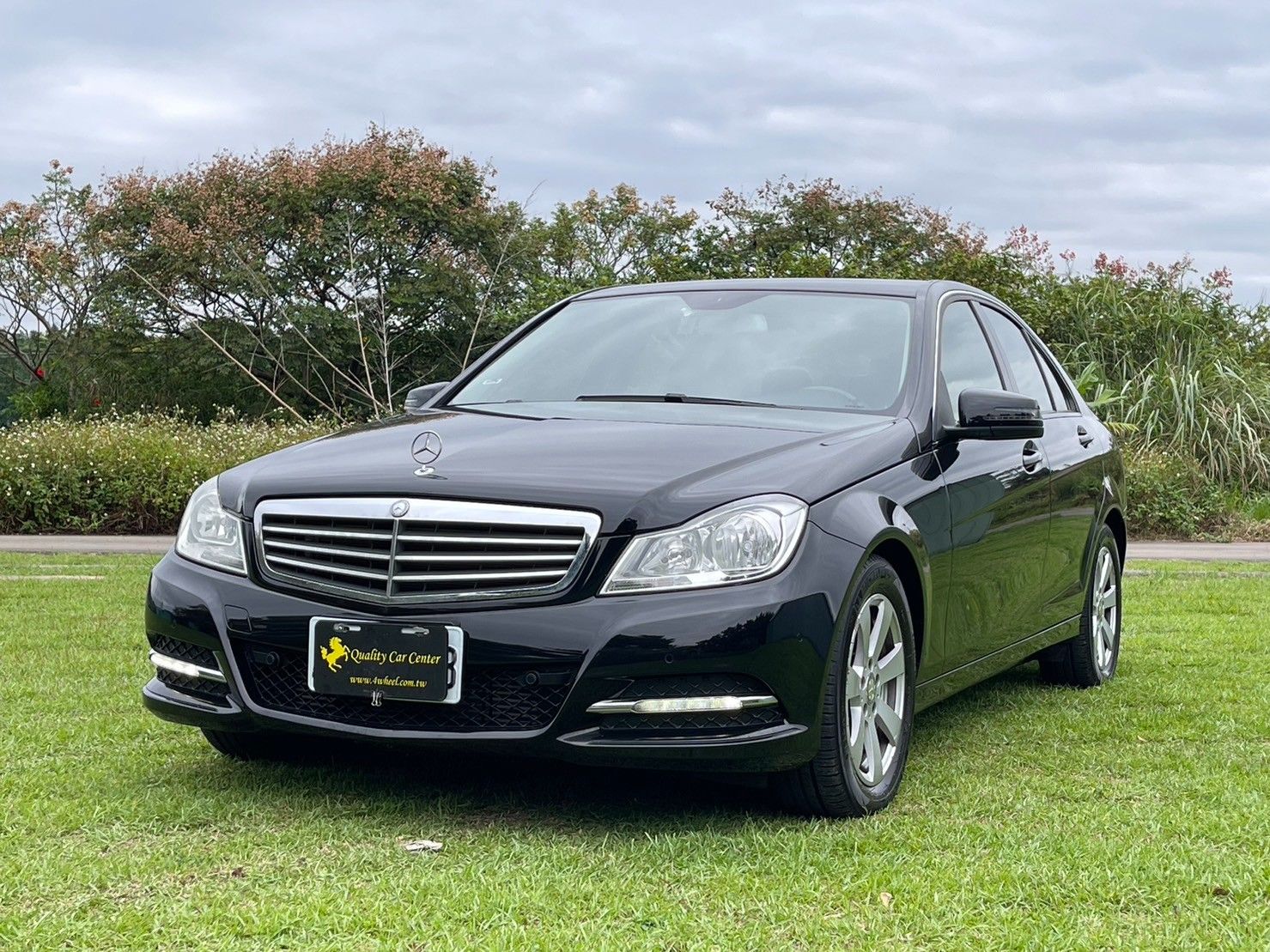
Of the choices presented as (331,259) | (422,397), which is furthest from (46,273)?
(422,397)

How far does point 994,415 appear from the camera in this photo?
5176mm

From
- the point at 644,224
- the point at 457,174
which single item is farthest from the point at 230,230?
the point at 644,224

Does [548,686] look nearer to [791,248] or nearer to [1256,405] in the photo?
[1256,405]

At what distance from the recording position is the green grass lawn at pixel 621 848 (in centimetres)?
343

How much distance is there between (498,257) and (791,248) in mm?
5885

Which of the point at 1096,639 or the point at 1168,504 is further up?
the point at 1096,639

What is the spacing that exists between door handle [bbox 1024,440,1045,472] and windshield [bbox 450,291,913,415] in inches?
29.6

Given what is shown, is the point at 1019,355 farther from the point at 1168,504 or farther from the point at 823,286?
the point at 1168,504

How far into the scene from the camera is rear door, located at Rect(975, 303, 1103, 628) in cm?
627

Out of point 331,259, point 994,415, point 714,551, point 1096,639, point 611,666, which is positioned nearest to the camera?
point 611,666

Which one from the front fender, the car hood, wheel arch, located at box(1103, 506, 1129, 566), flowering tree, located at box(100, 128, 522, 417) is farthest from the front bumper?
flowering tree, located at box(100, 128, 522, 417)

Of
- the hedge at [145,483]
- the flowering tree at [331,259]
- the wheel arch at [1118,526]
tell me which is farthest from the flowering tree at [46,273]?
the wheel arch at [1118,526]

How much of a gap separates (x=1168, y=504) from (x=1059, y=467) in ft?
36.3

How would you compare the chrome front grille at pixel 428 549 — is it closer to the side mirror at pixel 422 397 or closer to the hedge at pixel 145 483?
the side mirror at pixel 422 397
